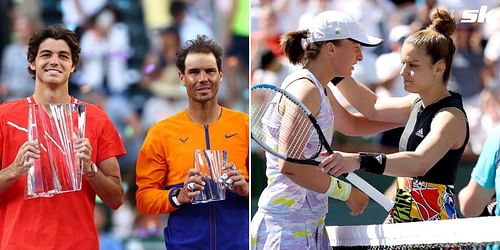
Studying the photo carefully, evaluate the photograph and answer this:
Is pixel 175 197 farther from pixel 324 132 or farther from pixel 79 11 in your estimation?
pixel 79 11

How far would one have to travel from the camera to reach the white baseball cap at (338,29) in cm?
294

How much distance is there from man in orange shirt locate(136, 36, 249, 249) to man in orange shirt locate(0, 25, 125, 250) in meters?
0.11

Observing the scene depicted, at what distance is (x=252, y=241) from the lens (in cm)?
298

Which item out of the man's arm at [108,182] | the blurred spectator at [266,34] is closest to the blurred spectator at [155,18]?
the blurred spectator at [266,34]

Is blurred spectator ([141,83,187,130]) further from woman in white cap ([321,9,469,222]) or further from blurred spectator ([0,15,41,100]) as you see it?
woman in white cap ([321,9,469,222])

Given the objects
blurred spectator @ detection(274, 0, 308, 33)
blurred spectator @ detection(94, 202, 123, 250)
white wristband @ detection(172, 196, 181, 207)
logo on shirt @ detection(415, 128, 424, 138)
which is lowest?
blurred spectator @ detection(94, 202, 123, 250)

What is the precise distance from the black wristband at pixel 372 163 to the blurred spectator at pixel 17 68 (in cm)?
301

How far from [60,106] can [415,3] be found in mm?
3686

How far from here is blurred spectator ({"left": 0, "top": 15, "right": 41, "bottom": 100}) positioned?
5574mm

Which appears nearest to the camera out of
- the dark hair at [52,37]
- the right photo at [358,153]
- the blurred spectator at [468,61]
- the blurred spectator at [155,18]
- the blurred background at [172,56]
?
the right photo at [358,153]

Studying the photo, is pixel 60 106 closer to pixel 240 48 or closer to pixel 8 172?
pixel 8 172

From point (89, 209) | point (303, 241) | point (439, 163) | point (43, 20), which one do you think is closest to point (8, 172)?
point (89, 209)

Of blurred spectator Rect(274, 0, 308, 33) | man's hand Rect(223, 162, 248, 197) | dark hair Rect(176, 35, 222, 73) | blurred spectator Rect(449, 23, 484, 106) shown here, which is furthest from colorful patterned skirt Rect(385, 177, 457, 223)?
blurred spectator Rect(449, 23, 484, 106)

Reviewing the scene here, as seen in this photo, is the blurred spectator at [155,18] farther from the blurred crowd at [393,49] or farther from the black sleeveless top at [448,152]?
the black sleeveless top at [448,152]
